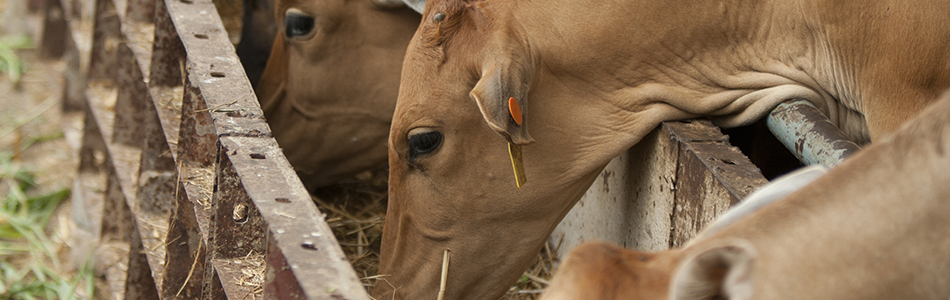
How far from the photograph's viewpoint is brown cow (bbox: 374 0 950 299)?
235cm

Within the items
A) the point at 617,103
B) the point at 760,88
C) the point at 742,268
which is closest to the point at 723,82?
the point at 760,88

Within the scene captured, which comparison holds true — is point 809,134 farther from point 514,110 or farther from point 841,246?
point 841,246

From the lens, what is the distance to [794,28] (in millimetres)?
2469

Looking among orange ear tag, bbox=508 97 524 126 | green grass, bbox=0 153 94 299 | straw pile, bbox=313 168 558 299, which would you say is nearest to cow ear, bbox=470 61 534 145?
orange ear tag, bbox=508 97 524 126

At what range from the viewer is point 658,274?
114 centimetres

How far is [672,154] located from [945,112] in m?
1.25

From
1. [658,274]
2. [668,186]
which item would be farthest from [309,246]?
[668,186]

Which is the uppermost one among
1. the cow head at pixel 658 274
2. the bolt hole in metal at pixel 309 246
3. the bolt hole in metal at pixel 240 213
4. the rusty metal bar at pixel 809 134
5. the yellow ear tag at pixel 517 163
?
the cow head at pixel 658 274

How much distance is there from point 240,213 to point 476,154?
3.00 feet

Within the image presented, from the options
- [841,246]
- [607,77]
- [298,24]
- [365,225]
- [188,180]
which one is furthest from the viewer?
[365,225]

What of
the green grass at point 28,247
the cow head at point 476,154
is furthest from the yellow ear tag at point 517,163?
the green grass at point 28,247

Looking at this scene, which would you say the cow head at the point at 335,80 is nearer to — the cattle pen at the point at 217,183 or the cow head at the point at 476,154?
the cattle pen at the point at 217,183

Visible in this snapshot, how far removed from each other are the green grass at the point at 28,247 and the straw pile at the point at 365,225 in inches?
41.8

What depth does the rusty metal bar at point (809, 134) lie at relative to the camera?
216cm
